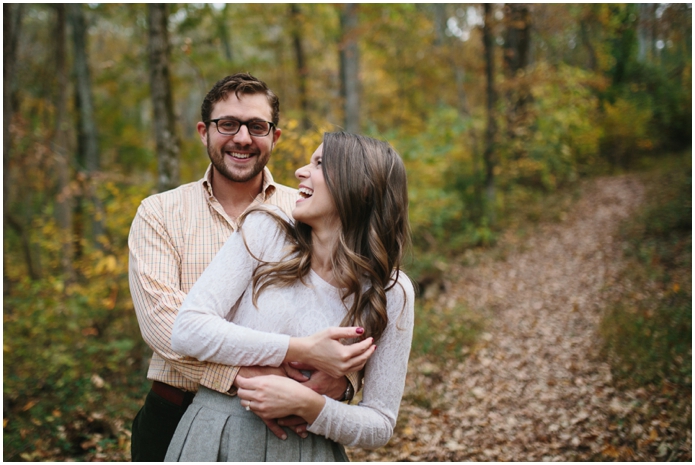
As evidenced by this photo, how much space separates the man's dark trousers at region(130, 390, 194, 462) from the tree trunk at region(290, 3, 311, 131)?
35.8 ft

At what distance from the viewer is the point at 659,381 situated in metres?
5.28

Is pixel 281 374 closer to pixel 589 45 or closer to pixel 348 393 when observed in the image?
pixel 348 393

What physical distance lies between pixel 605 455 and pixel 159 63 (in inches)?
224

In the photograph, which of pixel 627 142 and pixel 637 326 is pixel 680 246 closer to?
pixel 637 326

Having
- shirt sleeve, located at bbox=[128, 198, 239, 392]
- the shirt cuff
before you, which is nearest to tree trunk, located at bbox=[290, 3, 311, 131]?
shirt sleeve, located at bbox=[128, 198, 239, 392]

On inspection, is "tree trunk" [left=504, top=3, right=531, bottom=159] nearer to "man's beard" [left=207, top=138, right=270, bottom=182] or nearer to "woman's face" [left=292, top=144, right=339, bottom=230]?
"man's beard" [left=207, top=138, right=270, bottom=182]

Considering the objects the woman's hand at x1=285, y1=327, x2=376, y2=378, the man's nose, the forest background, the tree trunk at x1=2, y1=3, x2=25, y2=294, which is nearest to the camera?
the woman's hand at x1=285, y1=327, x2=376, y2=378

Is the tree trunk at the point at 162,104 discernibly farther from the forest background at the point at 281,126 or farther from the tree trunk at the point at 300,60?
the tree trunk at the point at 300,60

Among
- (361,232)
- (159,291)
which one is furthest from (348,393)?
(159,291)

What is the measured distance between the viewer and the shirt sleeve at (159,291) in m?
1.88

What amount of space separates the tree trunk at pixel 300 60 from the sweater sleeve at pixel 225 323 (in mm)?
11178

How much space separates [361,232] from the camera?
190 cm

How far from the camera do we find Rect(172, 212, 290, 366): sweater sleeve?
1716 millimetres

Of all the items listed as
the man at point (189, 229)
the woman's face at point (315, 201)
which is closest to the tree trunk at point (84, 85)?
the man at point (189, 229)
